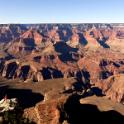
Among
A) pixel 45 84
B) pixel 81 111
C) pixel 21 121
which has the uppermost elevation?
pixel 21 121

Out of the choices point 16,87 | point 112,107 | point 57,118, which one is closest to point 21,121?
point 57,118

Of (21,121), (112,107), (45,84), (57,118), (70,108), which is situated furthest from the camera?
(45,84)

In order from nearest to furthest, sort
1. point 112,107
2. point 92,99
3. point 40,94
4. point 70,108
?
point 70,108 < point 112,107 < point 92,99 < point 40,94

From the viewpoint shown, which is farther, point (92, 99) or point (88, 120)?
point (92, 99)

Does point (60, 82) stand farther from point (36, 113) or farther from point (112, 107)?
point (36, 113)

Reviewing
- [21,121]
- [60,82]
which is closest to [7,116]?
[21,121]

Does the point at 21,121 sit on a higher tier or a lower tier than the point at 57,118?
higher

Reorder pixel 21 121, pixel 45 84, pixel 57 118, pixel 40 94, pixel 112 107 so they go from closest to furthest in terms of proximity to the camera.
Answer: pixel 21 121, pixel 57 118, pixel 112 107, pixel 40 94, pixel 45 84

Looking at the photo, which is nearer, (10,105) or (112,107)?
(10,105)

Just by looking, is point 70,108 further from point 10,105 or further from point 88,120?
point 10,105
